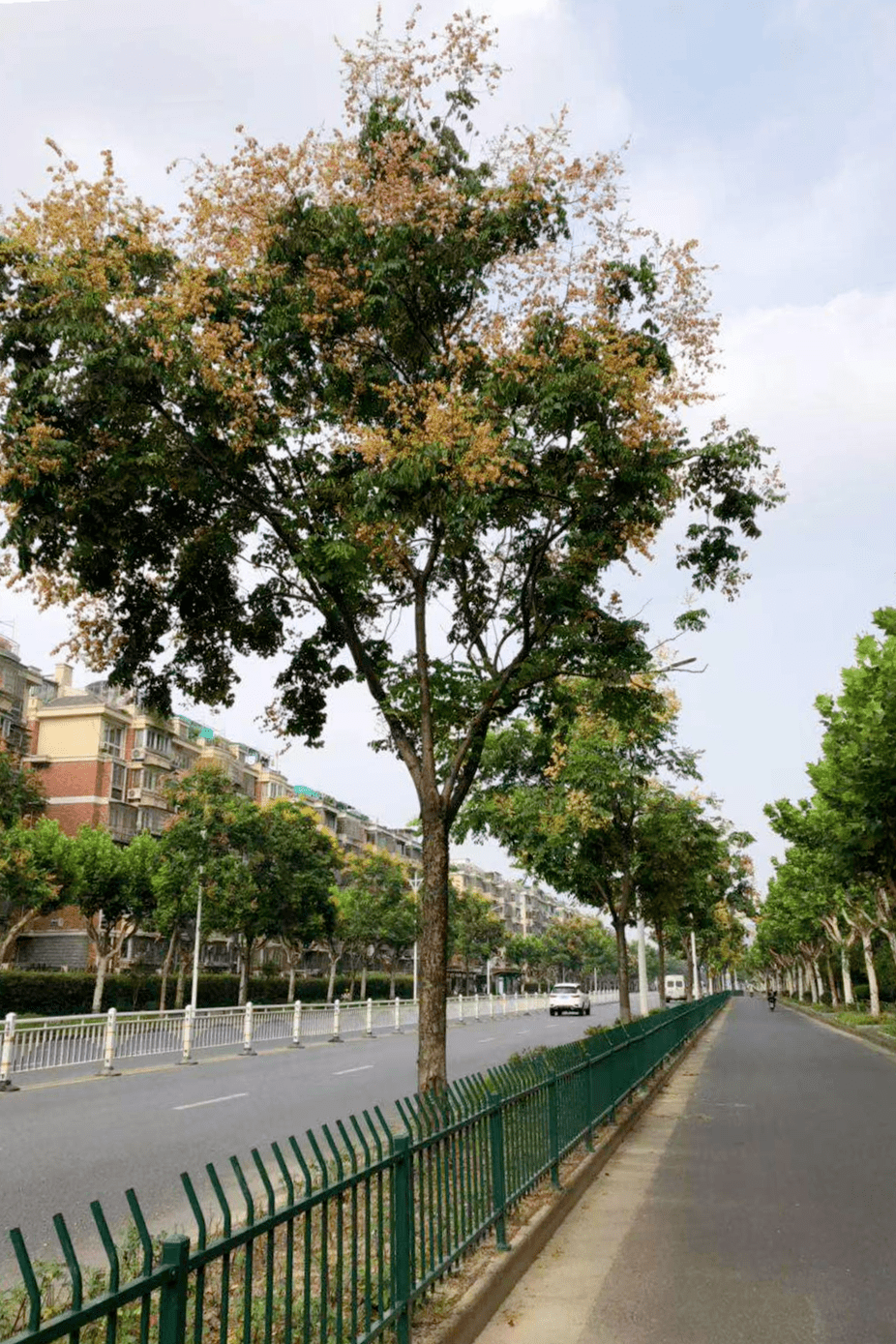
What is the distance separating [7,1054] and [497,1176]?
14173 millimetres

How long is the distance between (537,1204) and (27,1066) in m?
15.2

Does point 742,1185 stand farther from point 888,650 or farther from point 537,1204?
point 888,650

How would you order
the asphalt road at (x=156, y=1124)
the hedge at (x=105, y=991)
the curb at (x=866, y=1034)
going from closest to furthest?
the asphalt road at (x=156, y=1124), the curb at (x=866, y=1034), the hedge at (x=105, y=991)

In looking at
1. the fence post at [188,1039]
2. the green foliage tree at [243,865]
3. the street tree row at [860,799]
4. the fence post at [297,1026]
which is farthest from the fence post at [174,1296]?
the green foliage tree at [243,865]

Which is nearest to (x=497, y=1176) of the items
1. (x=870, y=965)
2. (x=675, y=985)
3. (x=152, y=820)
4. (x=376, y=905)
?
(x=870, y=965)

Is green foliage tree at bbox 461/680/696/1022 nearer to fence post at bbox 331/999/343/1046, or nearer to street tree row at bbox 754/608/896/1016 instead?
street tree row at bbox 754/608/896/1016

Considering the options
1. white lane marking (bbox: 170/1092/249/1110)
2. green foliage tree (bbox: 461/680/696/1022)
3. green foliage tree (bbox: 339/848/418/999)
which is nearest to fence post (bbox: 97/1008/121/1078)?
white lane marking (bbox: 170/1092/249/1110)

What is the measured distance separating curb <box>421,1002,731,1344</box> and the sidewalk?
0.08 metres

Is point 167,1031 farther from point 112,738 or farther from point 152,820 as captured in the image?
point 152,820

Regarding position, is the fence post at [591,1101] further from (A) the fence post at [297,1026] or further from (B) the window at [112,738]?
(B) the window at [112,738]

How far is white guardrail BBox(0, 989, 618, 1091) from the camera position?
19.3 m

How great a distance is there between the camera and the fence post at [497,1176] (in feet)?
20.2

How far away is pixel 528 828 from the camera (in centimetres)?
2342

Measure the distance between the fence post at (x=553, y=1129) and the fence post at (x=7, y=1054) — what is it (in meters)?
12.2
